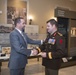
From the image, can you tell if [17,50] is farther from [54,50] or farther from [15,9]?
[15,9]

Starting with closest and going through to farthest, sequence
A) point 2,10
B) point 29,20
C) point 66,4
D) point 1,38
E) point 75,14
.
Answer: point 1,38, point 75,14, point 2,10, point 29,20, point 66,4

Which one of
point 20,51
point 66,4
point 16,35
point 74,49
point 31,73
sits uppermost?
point 66,4

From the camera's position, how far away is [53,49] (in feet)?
8.11

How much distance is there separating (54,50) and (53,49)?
2 centimetres

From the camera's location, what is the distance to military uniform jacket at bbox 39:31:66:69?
7.93 ft

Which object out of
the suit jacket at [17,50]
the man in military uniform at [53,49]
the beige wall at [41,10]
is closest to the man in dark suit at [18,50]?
the suit jacket at [17,50]

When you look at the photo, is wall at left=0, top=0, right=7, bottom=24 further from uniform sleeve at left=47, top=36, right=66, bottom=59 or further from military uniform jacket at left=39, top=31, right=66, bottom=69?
uniform sleeve at left=47, top=36, right=66, bottom=59

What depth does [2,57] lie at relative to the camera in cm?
409

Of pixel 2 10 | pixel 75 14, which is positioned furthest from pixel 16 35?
pixel 2 10

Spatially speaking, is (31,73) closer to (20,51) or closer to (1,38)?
(1,38)

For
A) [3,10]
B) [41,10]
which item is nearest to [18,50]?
[3,10]

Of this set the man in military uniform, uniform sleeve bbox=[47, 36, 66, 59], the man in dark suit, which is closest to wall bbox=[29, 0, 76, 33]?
the man in dark suit

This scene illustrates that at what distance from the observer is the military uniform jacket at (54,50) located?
2.42 metres

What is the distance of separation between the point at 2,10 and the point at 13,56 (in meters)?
6.83
